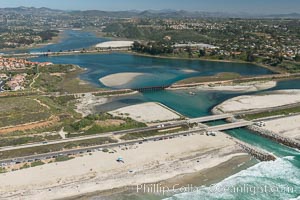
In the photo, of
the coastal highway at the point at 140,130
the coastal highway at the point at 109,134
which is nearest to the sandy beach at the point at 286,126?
the coastal highway at the point at 140,130

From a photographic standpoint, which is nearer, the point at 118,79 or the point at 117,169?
the point at 117,169

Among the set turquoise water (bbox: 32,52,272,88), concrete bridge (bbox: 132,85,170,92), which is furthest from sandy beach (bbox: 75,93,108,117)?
turquoise water (bbox: 32,52,272,88)

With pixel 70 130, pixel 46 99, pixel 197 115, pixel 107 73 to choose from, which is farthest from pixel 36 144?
pixel 107 73

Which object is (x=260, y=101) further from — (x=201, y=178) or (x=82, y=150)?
(x=82, y=150)

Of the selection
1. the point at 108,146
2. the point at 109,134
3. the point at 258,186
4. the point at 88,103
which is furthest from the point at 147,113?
the point at 258,186

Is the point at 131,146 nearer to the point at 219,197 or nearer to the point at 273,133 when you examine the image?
the point at 219,197

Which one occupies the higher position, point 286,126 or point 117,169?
point 286,126

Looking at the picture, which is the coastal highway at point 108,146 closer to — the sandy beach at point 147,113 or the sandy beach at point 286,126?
the sandy beach at point 286,126
